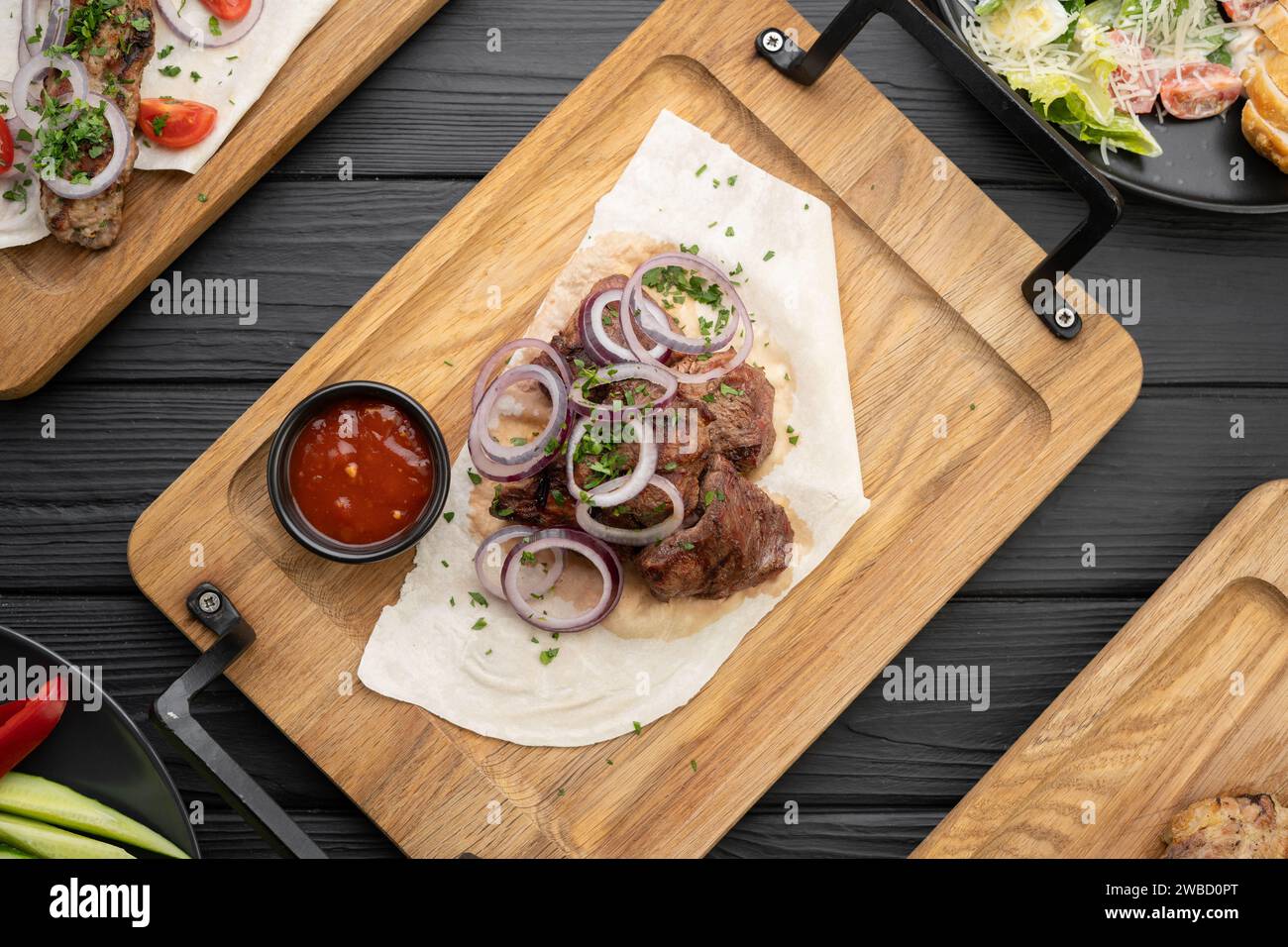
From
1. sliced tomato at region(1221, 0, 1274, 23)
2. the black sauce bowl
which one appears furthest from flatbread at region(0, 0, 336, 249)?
sliced tomato at region(1221, 0, 1274, 23)

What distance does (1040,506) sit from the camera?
431 centimetres

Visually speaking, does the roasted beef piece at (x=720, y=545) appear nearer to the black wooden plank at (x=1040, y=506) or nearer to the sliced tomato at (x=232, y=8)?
the black wooden plank at (x=1040, y=506)

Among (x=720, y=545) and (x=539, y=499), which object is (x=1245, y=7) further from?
(x=539, y=499)

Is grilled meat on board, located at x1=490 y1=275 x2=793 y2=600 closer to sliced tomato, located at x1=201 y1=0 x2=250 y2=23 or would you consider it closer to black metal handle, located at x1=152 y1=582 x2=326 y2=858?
black metal handle, located at x1=152 y1=582 x2=326 y2=858

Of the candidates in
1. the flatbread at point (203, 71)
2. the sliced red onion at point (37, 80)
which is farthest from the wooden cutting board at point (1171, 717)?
the sliced red onion at point (37, 80)

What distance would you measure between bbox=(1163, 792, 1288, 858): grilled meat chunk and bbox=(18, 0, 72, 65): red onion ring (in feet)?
16.5

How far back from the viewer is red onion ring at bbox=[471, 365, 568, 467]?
3.65m

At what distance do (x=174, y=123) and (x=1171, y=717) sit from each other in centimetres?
435

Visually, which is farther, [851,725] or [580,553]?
[851,725]

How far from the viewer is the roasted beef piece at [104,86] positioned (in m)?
3.81

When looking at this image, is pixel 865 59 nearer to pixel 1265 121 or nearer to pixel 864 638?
pixel 1265 121

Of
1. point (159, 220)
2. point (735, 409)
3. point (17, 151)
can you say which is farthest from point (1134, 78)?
point (17, 151)

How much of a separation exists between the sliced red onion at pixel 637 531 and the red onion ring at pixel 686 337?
425mm

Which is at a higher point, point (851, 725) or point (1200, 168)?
point (1200, 168)
